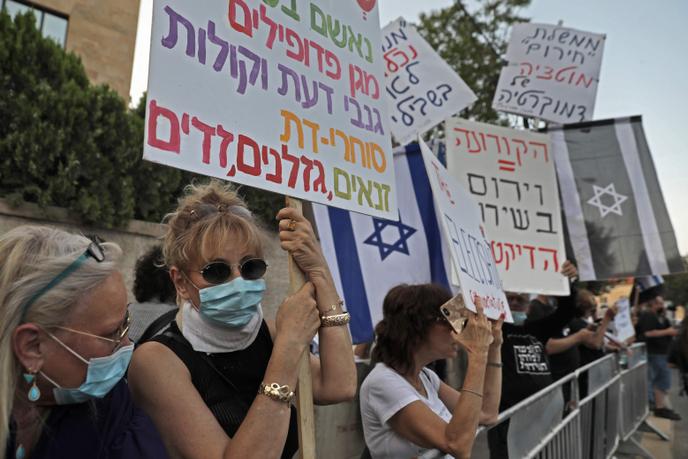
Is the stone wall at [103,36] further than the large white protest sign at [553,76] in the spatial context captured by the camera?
Yes

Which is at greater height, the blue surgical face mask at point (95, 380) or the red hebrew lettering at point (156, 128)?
the red hebrew lettering at point (156, 128)

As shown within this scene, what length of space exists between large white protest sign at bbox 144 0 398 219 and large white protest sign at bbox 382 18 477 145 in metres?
2.21

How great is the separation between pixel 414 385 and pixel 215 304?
1.16m

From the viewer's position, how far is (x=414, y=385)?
2.34 m

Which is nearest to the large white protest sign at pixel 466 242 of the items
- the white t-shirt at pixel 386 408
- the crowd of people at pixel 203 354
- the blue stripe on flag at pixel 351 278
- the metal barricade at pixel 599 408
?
the crowd of people at pixel 203 354

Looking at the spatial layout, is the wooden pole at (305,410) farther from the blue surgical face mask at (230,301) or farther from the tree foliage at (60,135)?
the tree foliage at (60,135)

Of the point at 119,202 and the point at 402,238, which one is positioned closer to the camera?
the point at 402,238

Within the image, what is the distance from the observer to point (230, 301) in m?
1.54

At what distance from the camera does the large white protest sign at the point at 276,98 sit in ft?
4.61

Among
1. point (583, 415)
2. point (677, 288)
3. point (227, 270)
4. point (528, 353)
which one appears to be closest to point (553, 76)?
point (528, 353)

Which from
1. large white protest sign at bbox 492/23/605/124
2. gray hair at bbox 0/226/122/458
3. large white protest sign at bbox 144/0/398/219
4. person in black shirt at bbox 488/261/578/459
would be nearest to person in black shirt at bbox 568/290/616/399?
person in black shirt at bbox 488/261/578/459

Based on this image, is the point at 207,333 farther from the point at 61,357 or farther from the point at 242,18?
the point at 242,18

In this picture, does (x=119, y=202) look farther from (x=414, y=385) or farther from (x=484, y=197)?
(x=414, y=385)

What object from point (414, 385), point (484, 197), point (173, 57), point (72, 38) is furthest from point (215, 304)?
point (72, 38)
